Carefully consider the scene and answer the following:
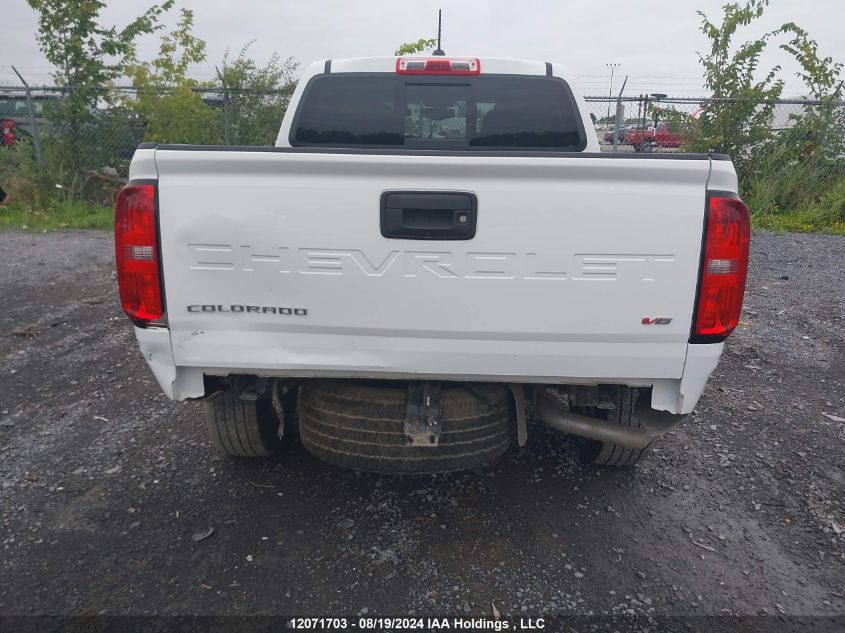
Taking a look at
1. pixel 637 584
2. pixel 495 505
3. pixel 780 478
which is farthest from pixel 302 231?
pixel 780 478

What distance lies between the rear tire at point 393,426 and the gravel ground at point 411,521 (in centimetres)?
35

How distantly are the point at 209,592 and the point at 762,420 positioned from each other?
3.43m

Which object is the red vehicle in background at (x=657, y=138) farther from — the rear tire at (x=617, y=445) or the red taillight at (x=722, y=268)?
the red taillight at (x=722, y=268)

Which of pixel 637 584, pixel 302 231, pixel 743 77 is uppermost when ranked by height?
pixel 743 77

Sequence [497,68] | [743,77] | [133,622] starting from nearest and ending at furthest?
1. [133,622]
2. [497,68]
3. [743,77]

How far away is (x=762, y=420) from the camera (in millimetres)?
4070

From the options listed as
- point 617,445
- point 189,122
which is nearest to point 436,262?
point 617,445

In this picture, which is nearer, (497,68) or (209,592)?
(209,592)

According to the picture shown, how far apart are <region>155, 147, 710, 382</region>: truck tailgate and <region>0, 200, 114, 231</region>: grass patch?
9.22 meters

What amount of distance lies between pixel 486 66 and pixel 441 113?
1.33 ft

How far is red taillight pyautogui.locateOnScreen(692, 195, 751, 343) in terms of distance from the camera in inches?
90.5

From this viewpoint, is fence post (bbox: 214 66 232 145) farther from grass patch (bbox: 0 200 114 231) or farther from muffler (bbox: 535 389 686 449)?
muffler (bbox: 535 389 686 449)

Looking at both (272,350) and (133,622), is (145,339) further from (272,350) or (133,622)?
(133,622)

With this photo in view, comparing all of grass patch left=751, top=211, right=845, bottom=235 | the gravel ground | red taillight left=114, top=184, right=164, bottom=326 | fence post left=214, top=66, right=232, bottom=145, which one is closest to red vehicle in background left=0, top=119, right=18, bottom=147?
fence post left=214, top=66, right=232, bottom=145
